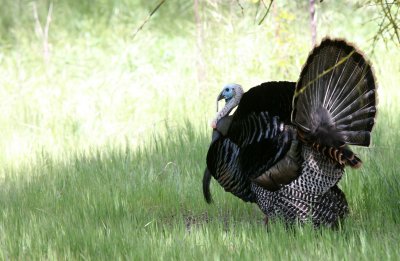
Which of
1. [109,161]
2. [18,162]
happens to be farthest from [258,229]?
[18,162]

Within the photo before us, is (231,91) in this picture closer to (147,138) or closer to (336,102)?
(336,102)

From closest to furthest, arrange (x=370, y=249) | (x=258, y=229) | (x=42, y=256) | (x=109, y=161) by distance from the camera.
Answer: (x=370, y=249) → (x=42, y=256) → (x=258, y=229) → (x=109, y=161)

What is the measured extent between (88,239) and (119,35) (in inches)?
307

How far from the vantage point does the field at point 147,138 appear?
4578mm

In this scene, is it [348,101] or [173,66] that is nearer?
[348,101]

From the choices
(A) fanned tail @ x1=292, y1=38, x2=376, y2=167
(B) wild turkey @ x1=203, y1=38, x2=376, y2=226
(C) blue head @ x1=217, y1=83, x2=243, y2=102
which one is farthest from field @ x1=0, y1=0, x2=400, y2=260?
(C) blue head @ x1=217, y1=83, x2=243, y2=102

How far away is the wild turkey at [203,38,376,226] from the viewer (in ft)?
14.8

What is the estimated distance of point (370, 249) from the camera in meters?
4.13

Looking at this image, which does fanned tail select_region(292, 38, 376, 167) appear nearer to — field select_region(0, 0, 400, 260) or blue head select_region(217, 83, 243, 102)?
field select_region(0, 0, 400, 260)

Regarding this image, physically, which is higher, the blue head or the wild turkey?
the blue head

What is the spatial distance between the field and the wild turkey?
21cm

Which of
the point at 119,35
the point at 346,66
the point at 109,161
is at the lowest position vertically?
the point at 109,161

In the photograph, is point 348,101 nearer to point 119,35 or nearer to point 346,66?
point 346,66

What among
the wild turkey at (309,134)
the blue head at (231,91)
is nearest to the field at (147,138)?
the wild turkey at (309,134)
